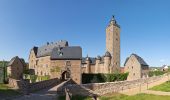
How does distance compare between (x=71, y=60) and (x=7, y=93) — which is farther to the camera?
(x=71, y=60)

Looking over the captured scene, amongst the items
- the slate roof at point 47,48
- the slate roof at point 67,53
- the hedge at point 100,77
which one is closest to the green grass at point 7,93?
the slate roof at point 67,53

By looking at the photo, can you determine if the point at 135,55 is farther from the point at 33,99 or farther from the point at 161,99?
the point at 33,99

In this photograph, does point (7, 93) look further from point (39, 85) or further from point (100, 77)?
point (100, 77)

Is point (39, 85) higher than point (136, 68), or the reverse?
point (136, 68)

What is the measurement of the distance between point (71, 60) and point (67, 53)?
7.65ft

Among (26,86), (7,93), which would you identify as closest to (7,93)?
(7,93)

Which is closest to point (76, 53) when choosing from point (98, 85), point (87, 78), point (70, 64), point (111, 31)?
point (70, 64)

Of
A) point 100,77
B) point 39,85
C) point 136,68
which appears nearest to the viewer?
point 39,85

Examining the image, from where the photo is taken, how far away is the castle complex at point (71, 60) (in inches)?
2140

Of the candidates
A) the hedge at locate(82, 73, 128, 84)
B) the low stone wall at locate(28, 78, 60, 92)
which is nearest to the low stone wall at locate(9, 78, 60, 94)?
the low stone wall at locate(28, 78, 60, 92)

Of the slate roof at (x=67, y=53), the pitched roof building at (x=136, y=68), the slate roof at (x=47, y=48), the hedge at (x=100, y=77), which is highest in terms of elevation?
the slate roof at (x=47, y=48)

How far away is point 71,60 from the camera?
54.7 metres

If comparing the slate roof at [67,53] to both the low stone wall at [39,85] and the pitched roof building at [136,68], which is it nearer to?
the low stone wall at [39,85]

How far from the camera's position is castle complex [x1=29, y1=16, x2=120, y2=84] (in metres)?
54.3
